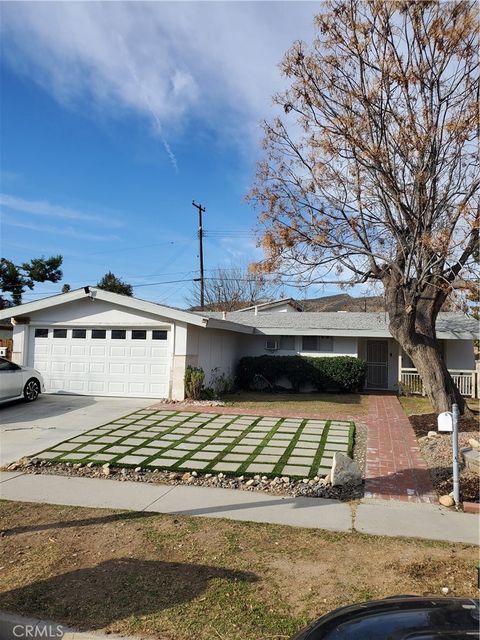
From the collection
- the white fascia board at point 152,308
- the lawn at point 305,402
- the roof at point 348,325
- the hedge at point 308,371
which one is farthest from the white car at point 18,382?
the hedge at point 308,371

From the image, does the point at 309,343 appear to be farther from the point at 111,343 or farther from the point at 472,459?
the point at 472,459

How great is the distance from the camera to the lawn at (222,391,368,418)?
13.6 meters

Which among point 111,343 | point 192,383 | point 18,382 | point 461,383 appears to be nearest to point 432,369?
point 192,383

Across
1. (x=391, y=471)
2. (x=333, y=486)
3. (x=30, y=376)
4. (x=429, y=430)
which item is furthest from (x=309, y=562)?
(x=30, y=376)

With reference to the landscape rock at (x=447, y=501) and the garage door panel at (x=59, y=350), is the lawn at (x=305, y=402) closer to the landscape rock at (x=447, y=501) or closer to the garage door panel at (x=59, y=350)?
the garage door panel at (x=59, y=350)

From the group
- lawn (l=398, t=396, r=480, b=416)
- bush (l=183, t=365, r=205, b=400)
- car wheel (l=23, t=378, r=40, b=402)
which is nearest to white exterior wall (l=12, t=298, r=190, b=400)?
bush (l=183, t=365, r=205, b=400)

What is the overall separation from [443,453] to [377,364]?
13.0 m

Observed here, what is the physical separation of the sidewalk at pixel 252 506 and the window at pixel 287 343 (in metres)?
14.5

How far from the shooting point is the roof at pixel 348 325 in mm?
18781

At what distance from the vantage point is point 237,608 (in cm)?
353

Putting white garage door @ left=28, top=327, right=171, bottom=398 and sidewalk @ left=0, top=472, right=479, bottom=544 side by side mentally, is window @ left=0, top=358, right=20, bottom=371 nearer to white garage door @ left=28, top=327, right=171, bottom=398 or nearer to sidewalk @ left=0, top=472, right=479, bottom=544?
white garage door @ left=28, top=327, right=171, bottom=398

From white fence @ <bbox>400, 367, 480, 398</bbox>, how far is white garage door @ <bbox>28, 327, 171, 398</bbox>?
937 cm

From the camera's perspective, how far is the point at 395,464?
7820 mm

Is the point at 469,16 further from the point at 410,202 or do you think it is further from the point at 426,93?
the point at 410,202
